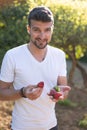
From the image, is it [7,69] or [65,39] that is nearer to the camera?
[7,69]

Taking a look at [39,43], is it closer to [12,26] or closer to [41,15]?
[41,15]

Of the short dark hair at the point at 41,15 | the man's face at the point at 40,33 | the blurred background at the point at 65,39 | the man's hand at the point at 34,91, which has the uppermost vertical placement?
the short dark hair at the point at 41,15

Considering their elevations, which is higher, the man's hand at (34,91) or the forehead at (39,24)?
the forehead at (39,24)

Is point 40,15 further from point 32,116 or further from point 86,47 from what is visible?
point 86,47

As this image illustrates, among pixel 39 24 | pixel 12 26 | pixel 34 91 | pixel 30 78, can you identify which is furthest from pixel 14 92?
pixel 12 26

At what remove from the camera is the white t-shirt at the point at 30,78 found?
335cm

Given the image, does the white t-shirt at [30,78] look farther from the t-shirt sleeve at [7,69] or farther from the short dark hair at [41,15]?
the short dark hair at [41,15]

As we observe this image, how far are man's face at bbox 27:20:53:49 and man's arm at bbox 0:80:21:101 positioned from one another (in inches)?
15.0

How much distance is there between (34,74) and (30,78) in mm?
43

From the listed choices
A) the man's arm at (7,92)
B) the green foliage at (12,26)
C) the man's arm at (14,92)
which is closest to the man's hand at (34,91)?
the man's arm at (14,92)

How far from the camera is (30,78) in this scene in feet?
11.1

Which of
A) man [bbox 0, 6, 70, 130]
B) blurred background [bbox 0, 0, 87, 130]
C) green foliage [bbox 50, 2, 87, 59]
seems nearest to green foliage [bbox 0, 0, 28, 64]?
blurred background [bbox 0, 0, 87, 130]

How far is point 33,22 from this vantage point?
11.0 feet


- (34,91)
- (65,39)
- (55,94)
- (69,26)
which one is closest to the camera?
(34,91)
